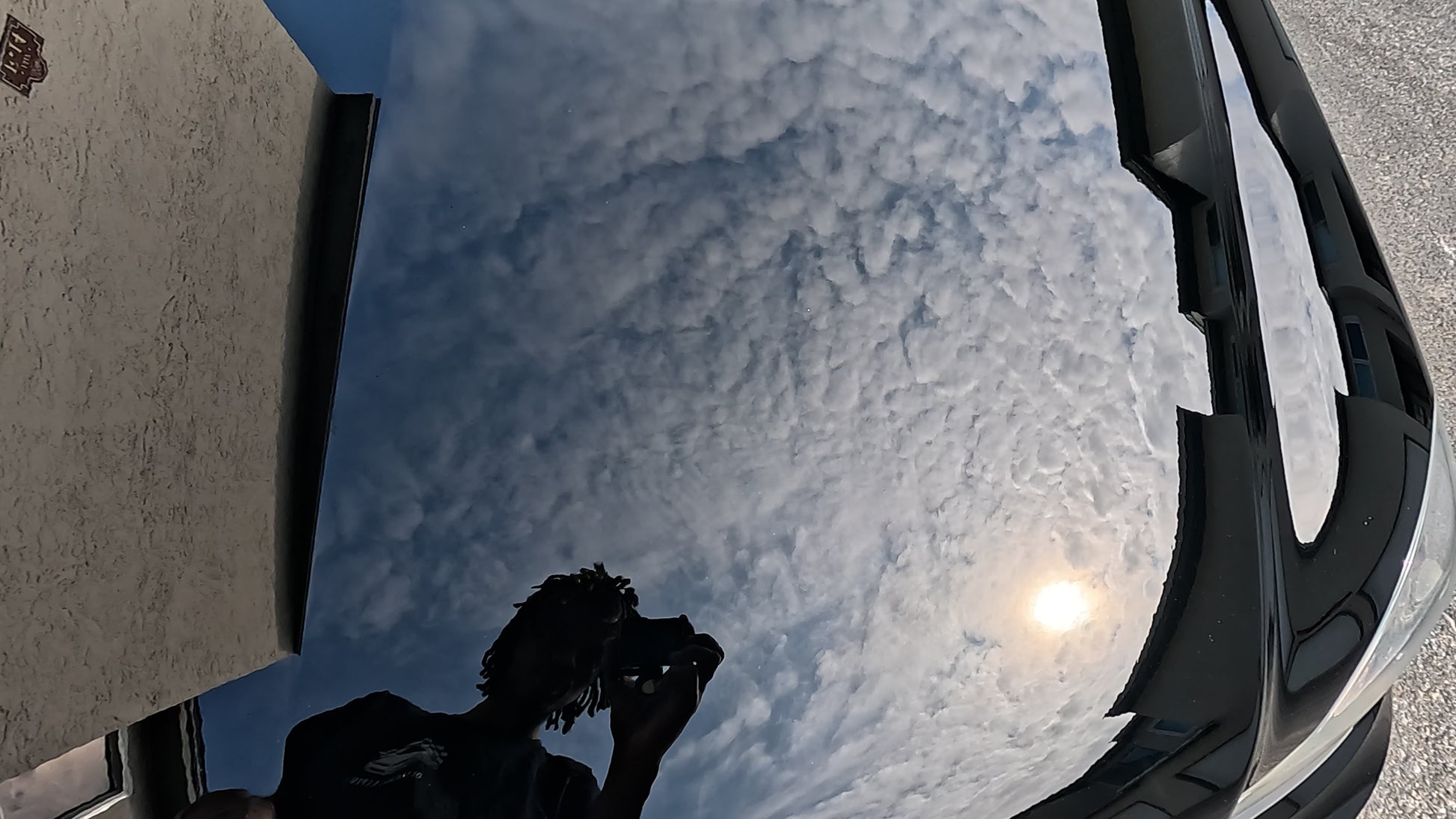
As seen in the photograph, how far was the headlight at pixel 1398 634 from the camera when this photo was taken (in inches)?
46.4

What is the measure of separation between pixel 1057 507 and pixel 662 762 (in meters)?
0.53

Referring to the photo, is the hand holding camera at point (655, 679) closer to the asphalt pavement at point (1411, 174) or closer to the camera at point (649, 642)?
the camera at point (649, 642)

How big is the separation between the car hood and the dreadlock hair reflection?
1cm

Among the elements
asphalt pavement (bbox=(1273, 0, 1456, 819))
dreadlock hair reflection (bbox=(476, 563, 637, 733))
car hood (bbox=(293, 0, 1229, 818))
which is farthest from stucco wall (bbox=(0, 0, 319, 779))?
asphalt pavement (bbox=(1273, 0, 1456, 819))

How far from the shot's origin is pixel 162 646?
0.79 m

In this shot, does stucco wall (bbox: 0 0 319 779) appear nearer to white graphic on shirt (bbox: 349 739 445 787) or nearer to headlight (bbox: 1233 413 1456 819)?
white graphic on shirt (bbox: 349 739 445 787)

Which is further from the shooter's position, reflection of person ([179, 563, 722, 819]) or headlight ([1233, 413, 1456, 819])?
headlight ([1233, 413, 1456, 819])

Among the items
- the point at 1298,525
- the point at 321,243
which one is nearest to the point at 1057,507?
the point at 1298,525

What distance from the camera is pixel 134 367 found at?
2.77ft

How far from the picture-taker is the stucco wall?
2.47ft

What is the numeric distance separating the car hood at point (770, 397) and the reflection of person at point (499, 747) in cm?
2

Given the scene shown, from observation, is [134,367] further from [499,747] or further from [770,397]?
[770,397]

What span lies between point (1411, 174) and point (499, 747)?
10.4ft

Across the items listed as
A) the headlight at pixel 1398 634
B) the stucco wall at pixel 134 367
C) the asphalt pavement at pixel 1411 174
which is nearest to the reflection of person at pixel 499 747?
the stucco wall at pixel 134 367
